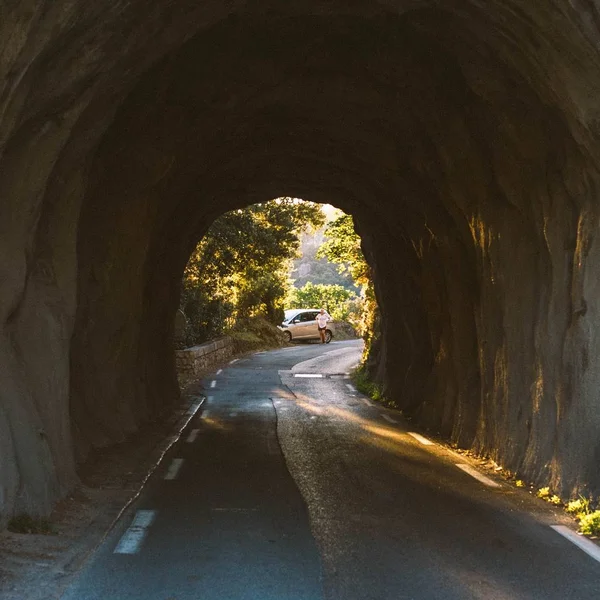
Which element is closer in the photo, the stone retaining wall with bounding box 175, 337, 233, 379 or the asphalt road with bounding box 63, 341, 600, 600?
the asphalt road with bounding box 63, 341, 600, 600

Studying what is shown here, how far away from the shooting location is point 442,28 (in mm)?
9719

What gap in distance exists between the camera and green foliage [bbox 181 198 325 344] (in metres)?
30.0

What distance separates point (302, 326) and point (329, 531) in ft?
133

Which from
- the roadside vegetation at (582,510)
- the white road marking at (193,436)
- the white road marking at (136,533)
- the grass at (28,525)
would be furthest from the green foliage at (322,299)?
the grass at (28,525)

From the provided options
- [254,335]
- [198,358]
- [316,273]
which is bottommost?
[198,358]

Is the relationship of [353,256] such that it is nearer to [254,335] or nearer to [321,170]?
[321,170]

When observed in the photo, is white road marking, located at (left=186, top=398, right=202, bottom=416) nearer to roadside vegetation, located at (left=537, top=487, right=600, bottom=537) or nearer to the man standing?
roadside vegetation, located at (left=537, top=487, right=600, bottom=537)

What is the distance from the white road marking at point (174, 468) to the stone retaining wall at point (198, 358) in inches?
576

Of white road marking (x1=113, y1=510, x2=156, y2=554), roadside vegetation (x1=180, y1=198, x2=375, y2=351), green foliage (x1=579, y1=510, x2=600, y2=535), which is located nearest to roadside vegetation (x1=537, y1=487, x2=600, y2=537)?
green foliage (x1=579, y1=510, x2=600, y2=535)

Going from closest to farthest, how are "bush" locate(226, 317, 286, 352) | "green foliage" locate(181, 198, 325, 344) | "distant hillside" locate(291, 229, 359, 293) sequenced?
1. "green foliage" locate(181, 198, 325, 344)
2. "bush" locate(226, 317, 286, 352)
3. "distant hillside" locate(291, 229, 359, 293)

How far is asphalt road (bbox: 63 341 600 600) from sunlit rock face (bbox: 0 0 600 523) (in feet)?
3.21

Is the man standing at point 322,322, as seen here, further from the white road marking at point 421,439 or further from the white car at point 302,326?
the white road marking at point 421,439

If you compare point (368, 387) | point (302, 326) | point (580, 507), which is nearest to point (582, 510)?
point (580, 507)

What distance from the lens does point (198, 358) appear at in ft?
90.7
